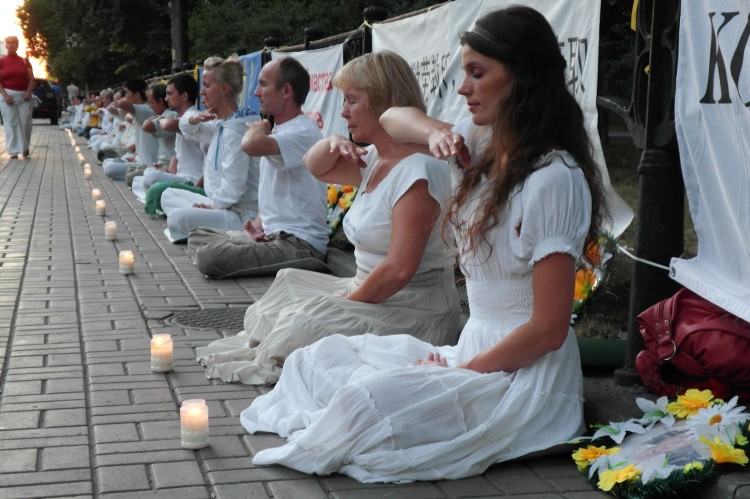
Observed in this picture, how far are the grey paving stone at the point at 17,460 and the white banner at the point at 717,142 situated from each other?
262 cm

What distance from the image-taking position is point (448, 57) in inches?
281

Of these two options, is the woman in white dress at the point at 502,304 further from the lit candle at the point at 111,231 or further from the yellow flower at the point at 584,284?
the lit candle at the point at 111,231

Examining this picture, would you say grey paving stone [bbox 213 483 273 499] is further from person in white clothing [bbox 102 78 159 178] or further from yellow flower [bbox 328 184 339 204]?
person in white clothing [bbox 102 78 159 178]

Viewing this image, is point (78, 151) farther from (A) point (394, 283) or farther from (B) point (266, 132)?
(A) point (394, 283)

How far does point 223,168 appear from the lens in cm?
949

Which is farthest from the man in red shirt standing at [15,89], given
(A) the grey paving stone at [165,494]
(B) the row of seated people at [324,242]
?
(A) the grey paving stone at [165,494]

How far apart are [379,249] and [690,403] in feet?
6.29

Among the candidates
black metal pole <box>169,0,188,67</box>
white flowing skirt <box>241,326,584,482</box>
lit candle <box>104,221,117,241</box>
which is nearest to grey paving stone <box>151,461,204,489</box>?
white flowing skirt <box>241,326,584,482</box>

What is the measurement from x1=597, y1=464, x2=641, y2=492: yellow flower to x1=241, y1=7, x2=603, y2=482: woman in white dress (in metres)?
0.29

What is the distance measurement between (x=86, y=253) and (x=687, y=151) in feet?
21.4

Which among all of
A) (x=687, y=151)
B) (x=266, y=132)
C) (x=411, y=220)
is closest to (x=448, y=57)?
(x=266, y=132)

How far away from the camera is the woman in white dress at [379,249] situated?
16.5 ft

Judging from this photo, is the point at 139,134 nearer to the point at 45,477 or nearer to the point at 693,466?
the point at 45,477

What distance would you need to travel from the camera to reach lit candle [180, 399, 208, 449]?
13.4 ft
